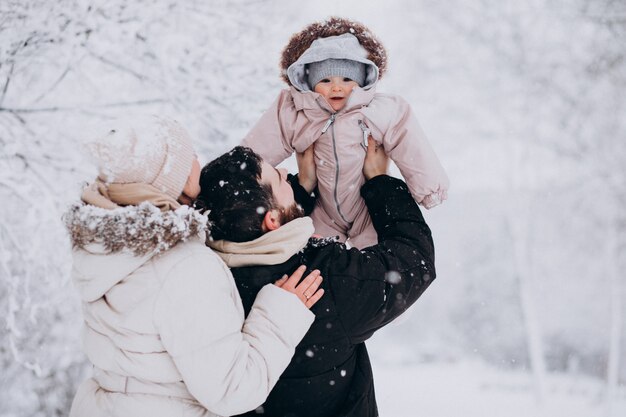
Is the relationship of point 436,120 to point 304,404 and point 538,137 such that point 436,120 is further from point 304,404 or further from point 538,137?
point 304,404

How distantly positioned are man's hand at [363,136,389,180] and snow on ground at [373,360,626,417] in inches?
301

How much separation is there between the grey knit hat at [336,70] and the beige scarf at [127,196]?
0.85m

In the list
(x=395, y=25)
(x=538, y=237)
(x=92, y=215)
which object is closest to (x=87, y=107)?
(x=92, y=215)

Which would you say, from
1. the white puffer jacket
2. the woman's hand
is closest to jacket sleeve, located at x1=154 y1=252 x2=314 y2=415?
the white puffer jacket

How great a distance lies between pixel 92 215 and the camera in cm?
132

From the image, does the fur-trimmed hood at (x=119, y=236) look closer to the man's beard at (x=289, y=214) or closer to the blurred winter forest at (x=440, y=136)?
the man's beard at (x=289, y=214)

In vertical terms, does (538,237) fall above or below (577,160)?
below

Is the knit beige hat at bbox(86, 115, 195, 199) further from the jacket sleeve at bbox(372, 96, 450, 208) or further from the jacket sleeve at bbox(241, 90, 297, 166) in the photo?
the jacket sleeve at bbox(372, 96, 450, 208)

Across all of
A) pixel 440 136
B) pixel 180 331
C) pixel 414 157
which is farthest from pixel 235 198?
pixel 440 136

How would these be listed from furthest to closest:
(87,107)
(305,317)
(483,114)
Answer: (483,114) → (87,107) → (305,317)

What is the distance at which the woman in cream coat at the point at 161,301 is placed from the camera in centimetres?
131

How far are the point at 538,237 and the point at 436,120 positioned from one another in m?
3.92

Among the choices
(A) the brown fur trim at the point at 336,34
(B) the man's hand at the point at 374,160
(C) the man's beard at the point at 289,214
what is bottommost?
(C) the man's beard at the point at 289,214

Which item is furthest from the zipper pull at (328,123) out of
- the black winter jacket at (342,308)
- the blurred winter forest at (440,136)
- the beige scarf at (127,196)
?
the blurred winter forest at (440,136)
